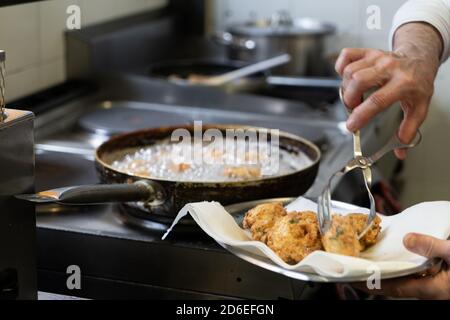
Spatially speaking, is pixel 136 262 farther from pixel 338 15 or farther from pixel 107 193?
pixel 338 15

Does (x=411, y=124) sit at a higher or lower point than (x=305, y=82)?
higher

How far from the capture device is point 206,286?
3.60 ft

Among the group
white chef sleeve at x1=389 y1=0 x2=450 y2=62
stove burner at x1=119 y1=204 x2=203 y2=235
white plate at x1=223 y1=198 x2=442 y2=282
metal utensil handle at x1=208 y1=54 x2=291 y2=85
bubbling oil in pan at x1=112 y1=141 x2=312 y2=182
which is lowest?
stove burner at x1=119 y1=204 x2=203 y2=235

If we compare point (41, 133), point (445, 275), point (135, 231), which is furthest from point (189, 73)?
point (445, 275)

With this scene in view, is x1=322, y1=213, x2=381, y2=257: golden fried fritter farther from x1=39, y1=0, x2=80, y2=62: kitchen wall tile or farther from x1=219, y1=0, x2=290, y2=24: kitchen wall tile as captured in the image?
x1=219, y1=0, x2=290, y2=24: kitchen wall tile

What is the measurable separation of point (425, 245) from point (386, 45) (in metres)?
1.66

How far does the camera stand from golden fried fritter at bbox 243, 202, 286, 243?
996mm

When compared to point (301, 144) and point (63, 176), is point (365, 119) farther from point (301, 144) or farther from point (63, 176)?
point (63, 176)

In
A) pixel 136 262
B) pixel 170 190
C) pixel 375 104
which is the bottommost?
pixel 136 262

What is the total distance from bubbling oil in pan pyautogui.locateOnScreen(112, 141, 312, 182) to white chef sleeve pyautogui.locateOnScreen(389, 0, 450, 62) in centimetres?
30

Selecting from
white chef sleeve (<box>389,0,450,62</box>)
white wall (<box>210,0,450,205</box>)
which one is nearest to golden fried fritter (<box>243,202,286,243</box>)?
white chef sleeve (<box>389,0,450,62</box>)

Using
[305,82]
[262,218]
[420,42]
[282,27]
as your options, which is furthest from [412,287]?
[282,27]

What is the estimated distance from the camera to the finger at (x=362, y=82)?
3.62 feet

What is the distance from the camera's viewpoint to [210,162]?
52.6 inches
